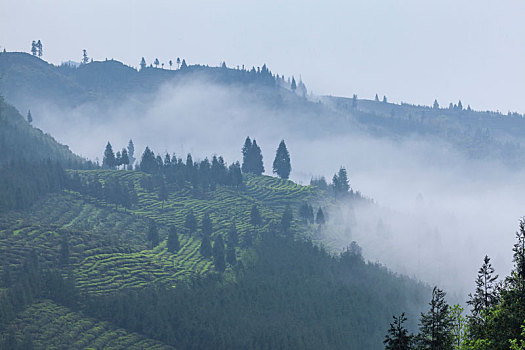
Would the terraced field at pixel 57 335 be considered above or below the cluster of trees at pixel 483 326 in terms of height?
below

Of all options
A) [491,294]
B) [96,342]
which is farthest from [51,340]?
[491,294]

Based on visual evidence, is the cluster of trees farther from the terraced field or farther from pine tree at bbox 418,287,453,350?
the terraced field

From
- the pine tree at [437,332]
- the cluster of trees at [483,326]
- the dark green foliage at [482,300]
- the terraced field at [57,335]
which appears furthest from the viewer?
the terraced field at [57,335]

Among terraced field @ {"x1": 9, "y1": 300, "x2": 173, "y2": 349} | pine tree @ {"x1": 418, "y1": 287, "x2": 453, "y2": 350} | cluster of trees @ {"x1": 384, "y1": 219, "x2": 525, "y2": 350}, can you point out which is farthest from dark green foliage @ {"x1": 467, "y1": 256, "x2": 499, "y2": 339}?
terraced field @ {"x1": 9, "y1": 300, "x2": 173, "y2": 349}

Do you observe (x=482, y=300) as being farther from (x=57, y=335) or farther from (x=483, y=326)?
(x=57, y=335)

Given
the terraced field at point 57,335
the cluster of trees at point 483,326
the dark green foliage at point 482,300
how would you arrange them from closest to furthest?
the cluster of trees at point 483,326
the dark green foliage at point 482,300
the terraced field at point 57,335

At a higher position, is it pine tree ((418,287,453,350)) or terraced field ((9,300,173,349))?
pine tree ((418,287,453,350))

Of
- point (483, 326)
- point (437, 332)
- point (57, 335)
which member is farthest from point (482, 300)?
point (57, 335)

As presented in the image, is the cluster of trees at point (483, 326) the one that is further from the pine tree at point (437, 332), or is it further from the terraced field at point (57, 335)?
the terraced field at point (57, 335)

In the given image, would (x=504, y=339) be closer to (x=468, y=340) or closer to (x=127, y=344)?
(x=468, y=340)

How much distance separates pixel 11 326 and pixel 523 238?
161746mm

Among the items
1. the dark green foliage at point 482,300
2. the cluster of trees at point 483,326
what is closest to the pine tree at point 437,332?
the cluster of trees at point 483,326

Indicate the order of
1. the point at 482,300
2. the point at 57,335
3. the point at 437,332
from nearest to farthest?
the point at 437,332 < the point at 482,300 < the point at 57,335

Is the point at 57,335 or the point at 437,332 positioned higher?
the point at 437,332
